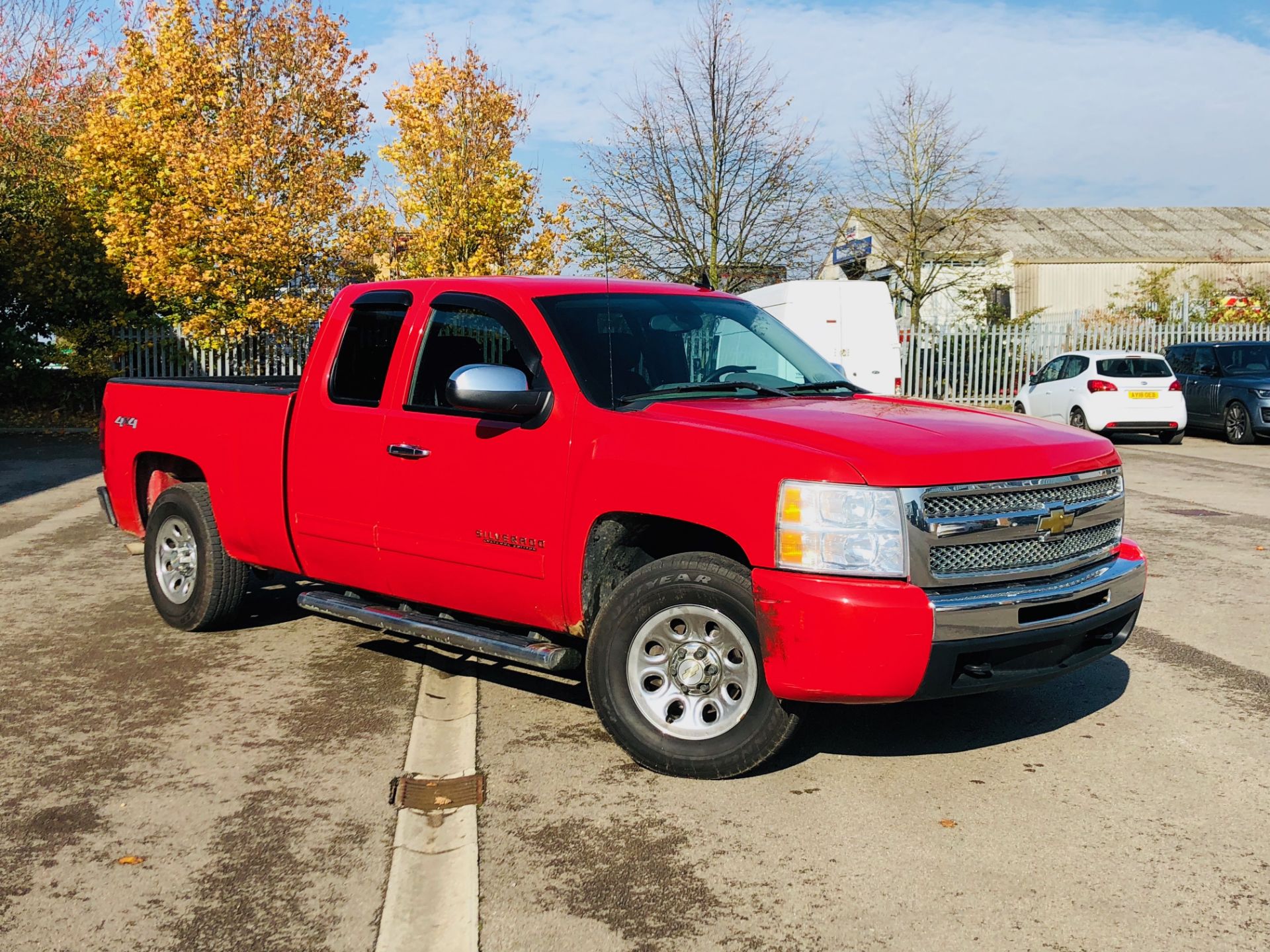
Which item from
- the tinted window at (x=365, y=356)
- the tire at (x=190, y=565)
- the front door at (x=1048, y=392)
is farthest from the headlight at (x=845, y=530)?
the front door at (x=1048, y=392)

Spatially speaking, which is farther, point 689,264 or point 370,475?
point 689,264

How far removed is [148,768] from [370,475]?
5.40 feet

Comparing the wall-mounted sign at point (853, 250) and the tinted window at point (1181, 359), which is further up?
the wall-mounted sign at point (853, 250)

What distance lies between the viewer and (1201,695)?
5.78 metres

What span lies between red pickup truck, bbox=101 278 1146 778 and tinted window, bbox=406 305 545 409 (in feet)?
0.04

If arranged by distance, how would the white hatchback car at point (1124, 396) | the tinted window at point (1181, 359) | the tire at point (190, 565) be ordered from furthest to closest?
the tinted window at point (1181, 359) → the white hatchback car at point (1124, 396) → the tire at point (190, 565)

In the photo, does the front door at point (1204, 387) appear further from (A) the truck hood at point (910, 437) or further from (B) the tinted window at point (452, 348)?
(B) the tinted window at point (452, 348)

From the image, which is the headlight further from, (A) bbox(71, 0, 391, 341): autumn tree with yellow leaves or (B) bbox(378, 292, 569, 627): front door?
(A) bbox(71, 0, 391, 341): autumn tree with yellow leaves

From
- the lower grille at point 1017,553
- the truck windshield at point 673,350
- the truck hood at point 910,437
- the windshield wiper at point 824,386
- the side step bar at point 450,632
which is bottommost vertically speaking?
the side step bar at point 450,632

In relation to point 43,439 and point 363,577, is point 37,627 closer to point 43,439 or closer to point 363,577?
point 363,577

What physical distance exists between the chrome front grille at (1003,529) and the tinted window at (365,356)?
2793 mm

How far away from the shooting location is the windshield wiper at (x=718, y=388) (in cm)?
517

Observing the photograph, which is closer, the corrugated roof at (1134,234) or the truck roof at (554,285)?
the truck roof at (554,285)

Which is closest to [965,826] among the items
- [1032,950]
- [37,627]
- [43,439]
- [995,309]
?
[1032,950]
